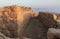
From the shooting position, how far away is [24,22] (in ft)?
21.8

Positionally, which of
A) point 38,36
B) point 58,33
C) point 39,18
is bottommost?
point 38,36

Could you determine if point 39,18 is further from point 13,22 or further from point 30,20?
point 13,22

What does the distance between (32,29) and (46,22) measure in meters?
0.66

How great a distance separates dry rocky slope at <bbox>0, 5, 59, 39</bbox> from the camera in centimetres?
547

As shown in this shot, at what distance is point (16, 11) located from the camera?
629 centimetres

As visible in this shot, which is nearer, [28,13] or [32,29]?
[32,29]

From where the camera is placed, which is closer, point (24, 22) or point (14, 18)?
point (14, 18)

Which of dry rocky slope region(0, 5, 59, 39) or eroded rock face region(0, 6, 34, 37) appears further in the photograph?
eroded rock face region(0, 6, 34, 37)

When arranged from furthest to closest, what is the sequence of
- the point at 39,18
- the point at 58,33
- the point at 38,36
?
the point at 39,18 < the point at 38,36 < the point at 58,33

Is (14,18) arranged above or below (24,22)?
above

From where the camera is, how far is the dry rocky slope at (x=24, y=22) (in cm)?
547

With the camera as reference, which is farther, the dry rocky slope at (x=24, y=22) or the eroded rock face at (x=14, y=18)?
the eroded rock face at (x=14, y=18)

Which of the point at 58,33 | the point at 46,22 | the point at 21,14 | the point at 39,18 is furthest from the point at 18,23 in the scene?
the point at 58,33

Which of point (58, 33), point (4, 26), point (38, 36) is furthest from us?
point (4, 26)
